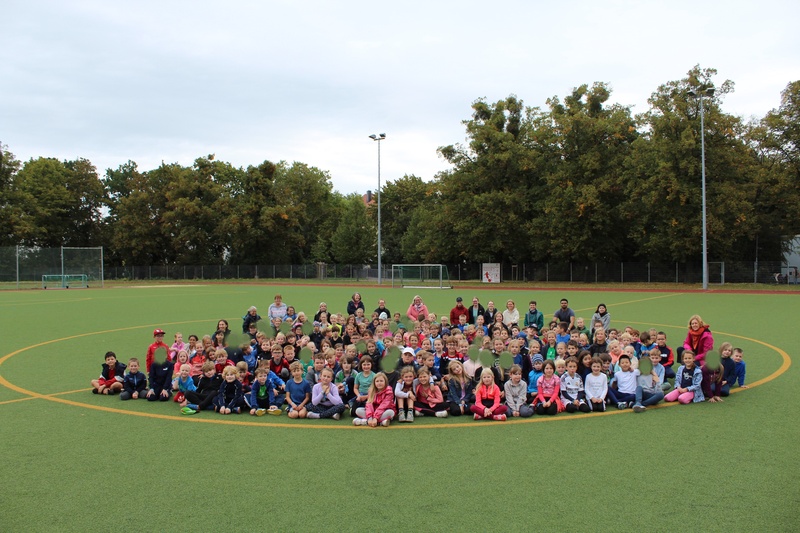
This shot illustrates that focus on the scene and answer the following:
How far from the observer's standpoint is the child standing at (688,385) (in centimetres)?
821

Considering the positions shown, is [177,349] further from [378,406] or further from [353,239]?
[353,239]

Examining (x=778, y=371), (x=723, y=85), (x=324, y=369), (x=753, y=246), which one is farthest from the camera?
(x=753, y=246)

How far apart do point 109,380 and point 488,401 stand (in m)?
6.17

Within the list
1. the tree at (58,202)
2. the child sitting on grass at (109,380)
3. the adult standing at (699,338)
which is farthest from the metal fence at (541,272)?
the child sitting on grass at (109,380)

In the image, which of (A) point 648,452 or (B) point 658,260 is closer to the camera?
(A) point 648,452

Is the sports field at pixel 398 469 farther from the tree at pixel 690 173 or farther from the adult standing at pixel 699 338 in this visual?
the tree at pixel 690 173

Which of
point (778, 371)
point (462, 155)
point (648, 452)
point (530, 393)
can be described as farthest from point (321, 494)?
point (462, 155)

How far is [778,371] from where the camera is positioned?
33.6ft

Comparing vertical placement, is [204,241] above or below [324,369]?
above

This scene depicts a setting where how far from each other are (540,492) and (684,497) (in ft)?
3.96

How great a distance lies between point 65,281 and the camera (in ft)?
146

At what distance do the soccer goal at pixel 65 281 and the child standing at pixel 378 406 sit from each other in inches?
1735

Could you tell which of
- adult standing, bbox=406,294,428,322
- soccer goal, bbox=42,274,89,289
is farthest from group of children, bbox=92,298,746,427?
soccer goal, bbox=42,274,89,289

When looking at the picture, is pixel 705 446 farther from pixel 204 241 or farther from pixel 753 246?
pixel 204 241
